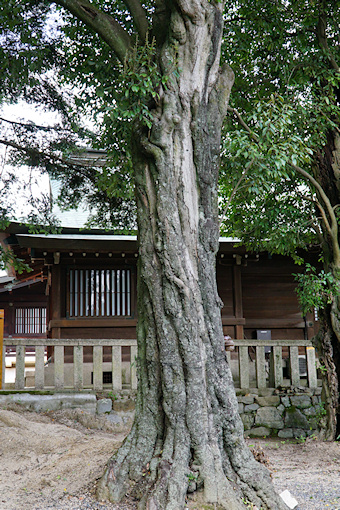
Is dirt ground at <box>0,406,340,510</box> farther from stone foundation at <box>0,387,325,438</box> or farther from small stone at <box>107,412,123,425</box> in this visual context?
stone foundation at <box>0,387,325,438</box>

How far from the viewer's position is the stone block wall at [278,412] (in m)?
8.86

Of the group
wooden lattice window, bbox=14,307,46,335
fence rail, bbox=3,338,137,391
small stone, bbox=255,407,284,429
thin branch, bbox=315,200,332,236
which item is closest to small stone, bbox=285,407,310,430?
small stone, bbox=255,407,284,429

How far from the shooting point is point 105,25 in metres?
5.11

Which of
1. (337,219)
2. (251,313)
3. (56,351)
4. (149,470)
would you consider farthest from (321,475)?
(251,313)

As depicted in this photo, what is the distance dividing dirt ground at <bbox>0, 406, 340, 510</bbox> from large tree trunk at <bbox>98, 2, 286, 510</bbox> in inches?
17.8

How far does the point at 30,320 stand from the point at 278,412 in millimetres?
15344

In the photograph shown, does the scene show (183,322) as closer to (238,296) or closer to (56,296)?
(56,296)

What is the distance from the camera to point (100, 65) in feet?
19.9

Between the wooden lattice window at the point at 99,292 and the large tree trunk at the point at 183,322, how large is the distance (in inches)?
285

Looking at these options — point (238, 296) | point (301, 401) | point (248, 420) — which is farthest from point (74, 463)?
point (238, 296)

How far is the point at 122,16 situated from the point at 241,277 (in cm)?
766

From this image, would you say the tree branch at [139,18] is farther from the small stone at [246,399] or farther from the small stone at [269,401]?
the small stone at [269,401]

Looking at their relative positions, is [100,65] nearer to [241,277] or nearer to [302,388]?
[302,388]

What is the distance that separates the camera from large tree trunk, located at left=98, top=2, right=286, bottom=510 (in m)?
4.12
